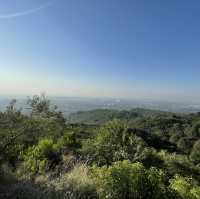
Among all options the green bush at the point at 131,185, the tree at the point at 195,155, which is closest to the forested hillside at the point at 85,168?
the green bush at the point at 131,185

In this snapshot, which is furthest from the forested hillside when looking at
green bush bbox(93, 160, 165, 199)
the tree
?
the tree

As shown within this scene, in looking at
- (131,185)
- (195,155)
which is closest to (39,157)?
(131,185)

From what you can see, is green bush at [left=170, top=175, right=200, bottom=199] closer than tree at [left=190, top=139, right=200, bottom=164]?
Yes

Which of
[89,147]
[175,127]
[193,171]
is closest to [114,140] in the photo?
[89,147]

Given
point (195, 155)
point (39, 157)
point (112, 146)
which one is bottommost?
point (195, 155)

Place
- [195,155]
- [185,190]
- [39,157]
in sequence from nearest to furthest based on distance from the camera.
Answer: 1. [185,190]
2. [39,157]
3. [195,155]

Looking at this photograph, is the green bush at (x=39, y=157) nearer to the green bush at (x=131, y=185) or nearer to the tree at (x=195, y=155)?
the green bush at (x=131, y=185)

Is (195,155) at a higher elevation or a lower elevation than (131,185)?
lower

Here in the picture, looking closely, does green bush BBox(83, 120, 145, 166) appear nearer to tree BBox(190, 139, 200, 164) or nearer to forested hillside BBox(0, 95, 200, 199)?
forested hillside BBox(0, 95, 200, 199)

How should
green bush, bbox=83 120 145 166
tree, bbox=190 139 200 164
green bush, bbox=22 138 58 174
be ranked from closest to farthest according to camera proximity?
green bush, bbox=22 138 58 174 → green bush, bbox=83 120 145 166 → tree, bbox=190 139 200 164

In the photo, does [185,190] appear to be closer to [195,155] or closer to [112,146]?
[112,146]

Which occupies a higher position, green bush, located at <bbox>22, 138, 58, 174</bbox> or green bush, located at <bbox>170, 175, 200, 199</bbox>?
green bush, located at <bbox>170, 175, 200, 199</bbox>

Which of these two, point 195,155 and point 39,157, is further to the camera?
point 195,155

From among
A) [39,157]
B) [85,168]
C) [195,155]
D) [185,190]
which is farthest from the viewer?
[195,155]
